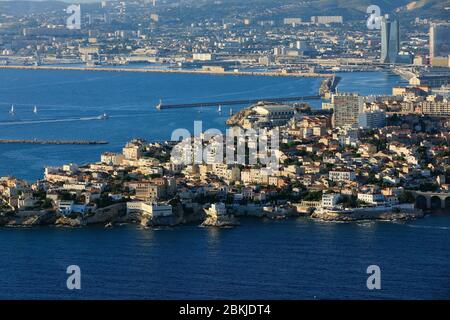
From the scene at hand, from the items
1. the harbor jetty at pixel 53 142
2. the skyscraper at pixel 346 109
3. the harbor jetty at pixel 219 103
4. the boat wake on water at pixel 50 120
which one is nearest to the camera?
the harbor jetty at pixel 53 142

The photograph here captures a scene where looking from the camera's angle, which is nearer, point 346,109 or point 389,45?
point 346,109

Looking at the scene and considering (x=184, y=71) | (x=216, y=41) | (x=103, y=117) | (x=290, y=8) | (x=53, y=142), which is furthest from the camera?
(x=290, y=8)

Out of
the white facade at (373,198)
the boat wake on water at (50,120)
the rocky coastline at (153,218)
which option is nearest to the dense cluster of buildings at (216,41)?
→ the boat wake on water at (50,120)

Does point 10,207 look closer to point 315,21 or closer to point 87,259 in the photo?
point 87,259

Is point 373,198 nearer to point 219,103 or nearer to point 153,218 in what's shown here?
point 153,218

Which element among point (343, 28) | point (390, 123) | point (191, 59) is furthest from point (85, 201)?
point (343, 28)

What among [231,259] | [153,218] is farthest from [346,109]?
[231,259]

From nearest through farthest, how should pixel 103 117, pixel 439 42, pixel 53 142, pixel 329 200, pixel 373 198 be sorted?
pixel 329 200, pixel 373 198, pixel 53 142, pixel 103 117, pixel 439 42

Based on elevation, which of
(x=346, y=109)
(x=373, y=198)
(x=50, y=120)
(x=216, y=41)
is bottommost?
(x=50, y=120)

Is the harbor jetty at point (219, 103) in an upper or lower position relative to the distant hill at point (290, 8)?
lower

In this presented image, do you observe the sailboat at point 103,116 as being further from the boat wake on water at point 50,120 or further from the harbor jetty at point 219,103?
the harbor jetty at point 219,103

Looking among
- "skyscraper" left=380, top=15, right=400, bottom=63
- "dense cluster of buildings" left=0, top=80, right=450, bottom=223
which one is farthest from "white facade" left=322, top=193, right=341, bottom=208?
"skyscraper" left=380, top=15, right=400, bottom=63
